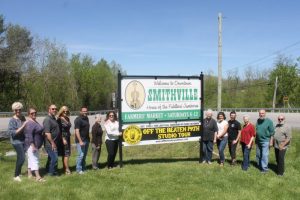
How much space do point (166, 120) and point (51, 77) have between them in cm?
4913

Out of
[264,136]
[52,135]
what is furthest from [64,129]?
[264,136]

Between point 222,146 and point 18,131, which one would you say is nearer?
point 18,131

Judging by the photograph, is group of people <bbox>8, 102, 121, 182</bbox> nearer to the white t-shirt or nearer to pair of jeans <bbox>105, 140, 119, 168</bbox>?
pair of jeans <bbox>105, 140, 119, 168</bbox>

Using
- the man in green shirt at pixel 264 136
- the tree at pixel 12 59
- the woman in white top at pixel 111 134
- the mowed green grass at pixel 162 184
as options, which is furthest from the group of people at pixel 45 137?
the tree at pixel 12 59

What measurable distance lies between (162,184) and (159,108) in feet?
10.2

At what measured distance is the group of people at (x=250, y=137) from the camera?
11.8m

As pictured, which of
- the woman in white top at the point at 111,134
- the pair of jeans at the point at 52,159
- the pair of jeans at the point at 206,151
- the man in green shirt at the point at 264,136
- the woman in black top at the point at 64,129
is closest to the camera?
the pair of jeans at the point at 52,159

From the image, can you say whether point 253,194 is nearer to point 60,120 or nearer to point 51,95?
point 60,120

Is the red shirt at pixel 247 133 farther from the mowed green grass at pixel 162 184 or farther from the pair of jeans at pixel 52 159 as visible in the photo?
the pair of jeans at pixel 52 159

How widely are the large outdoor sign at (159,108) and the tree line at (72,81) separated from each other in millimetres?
21700

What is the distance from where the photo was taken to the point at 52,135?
10570 mm

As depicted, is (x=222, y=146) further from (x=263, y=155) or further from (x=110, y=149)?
(x=110, y=149)

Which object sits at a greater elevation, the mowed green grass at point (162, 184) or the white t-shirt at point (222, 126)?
the white t-shirt at point (222, 126)

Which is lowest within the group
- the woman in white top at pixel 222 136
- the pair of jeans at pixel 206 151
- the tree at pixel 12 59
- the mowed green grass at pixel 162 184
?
the mowed green grass at pixel 162 184
